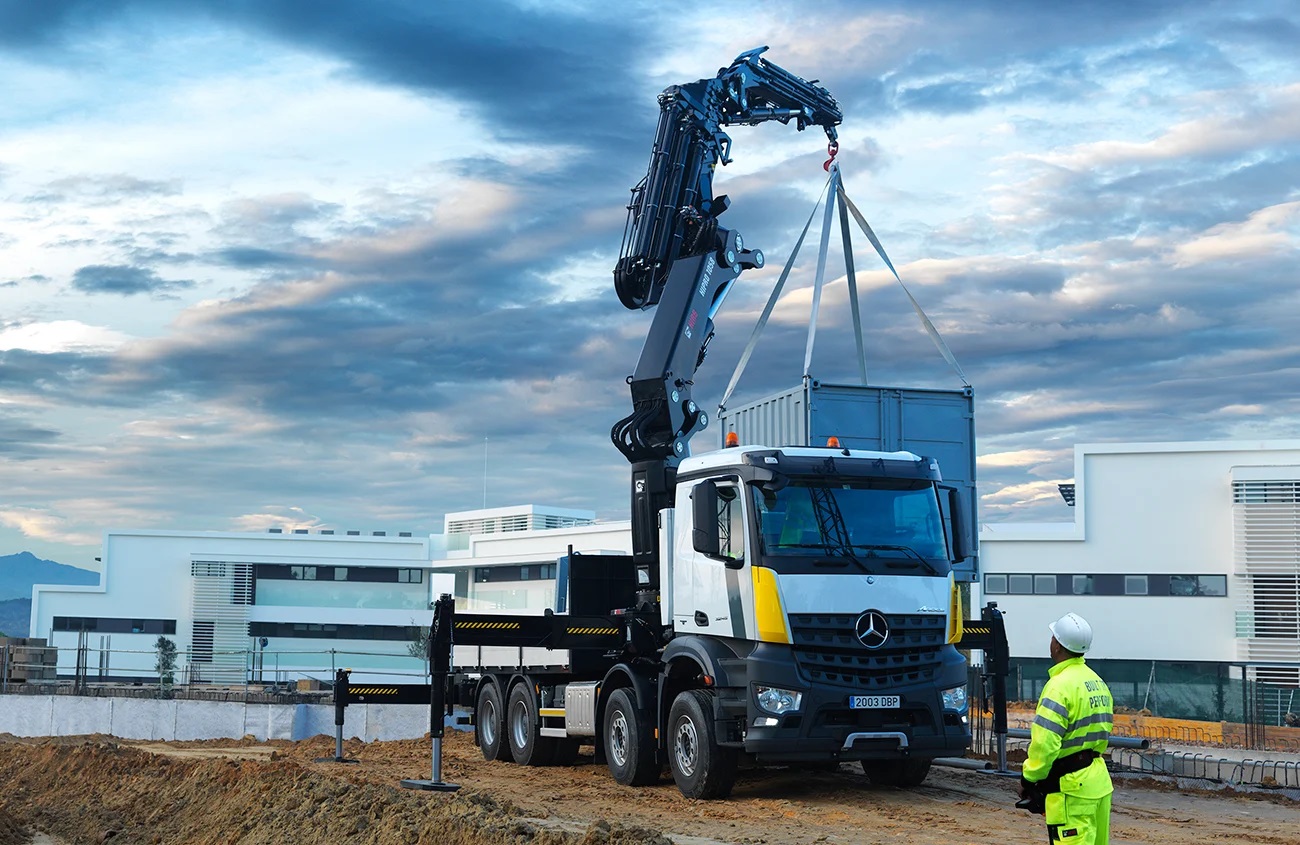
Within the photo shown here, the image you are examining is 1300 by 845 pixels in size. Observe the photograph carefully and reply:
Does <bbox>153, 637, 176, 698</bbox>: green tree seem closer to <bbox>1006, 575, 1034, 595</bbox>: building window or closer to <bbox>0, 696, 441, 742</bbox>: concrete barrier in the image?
<bbox>0, 696, 441, 742</bbox>: concrete barrier

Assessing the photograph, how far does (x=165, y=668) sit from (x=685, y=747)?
35.5 meters

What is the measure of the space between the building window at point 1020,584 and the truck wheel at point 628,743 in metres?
34.0

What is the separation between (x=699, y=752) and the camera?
13930mm

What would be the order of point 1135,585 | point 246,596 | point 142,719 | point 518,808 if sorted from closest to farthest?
point 518,808, point 142,719, point 1135,585, point 246,596

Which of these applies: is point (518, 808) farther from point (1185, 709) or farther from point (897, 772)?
point (1185, 709)

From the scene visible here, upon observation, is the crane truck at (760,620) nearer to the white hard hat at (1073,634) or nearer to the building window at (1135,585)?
the white hard hat at (1073,634)

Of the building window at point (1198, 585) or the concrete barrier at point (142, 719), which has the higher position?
the building window at point (1198, 585)

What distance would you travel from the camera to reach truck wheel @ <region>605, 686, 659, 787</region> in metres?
15.1

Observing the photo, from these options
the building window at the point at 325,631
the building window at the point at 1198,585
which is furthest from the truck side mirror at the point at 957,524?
the building window at the point at 325,631

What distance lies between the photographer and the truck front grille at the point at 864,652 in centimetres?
1348

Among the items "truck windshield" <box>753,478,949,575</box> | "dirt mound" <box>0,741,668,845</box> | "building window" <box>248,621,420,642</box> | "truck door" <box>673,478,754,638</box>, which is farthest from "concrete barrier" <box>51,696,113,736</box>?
"building window" <box>248,621,420,642</box>

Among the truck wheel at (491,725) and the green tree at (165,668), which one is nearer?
the truck wheel at (491,725)

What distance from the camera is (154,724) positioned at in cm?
3019

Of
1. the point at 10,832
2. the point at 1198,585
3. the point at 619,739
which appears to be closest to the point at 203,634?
the point at 1198,585
